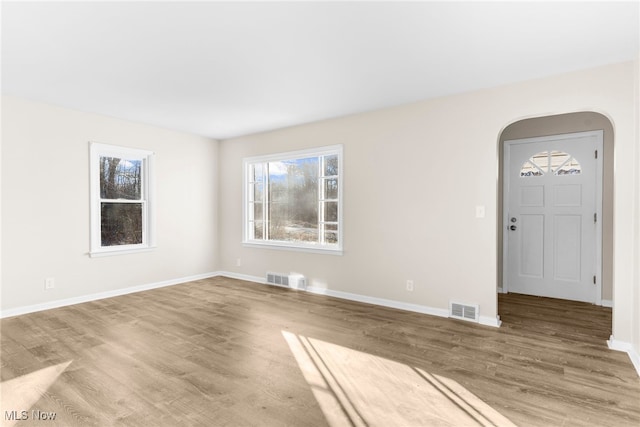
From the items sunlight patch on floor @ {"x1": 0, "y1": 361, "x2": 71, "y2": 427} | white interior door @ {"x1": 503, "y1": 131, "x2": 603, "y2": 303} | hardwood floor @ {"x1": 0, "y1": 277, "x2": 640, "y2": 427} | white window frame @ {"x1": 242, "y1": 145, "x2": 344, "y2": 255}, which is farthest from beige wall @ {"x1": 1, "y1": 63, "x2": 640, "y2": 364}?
sunlight patch on floor @ {"x1": 0, "y1": 361, "x2": 71, "y2": 427}

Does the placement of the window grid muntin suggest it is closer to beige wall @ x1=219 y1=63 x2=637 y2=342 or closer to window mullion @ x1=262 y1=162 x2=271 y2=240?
beige wall @ x1=219 y1=63 x2=637 y2=342

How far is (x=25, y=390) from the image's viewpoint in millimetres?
2326

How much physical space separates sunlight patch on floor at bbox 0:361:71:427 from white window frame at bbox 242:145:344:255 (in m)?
3.23

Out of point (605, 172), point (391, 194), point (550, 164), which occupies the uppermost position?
point (550, 164)

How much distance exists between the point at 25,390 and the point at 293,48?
3.15 meters

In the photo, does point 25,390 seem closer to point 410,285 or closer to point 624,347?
point 410,285

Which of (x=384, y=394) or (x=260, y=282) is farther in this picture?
(x=260, y=282)

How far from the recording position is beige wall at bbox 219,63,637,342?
305 centimetres

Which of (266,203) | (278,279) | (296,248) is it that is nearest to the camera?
(296,248)

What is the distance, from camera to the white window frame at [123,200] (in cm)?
466

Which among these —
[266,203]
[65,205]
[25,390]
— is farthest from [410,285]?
[65,205]

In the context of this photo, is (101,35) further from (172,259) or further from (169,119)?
(172,259)

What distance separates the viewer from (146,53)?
9.44 ft

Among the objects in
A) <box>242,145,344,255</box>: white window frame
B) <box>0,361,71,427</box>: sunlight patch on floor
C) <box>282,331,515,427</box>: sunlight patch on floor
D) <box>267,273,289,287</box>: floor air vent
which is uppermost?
<box>242,145,344,255</box>: white window frame
